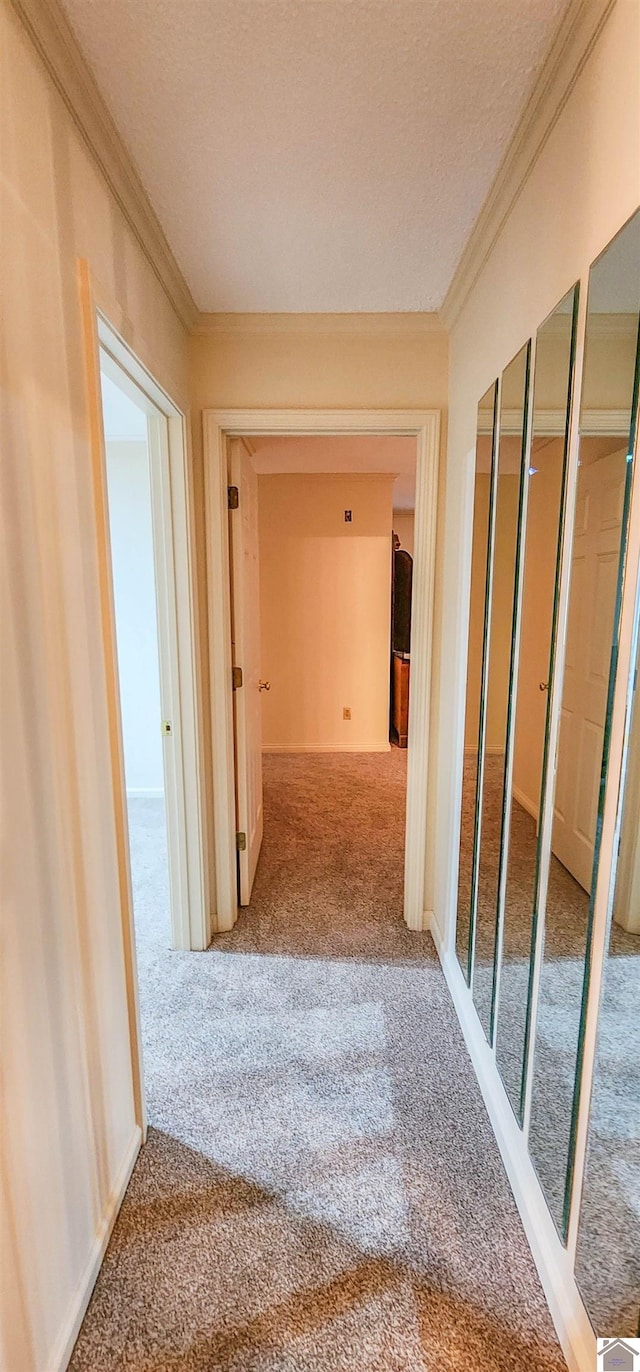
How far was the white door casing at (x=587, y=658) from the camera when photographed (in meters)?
0.97

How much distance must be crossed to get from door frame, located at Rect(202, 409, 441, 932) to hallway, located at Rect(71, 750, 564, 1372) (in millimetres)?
340

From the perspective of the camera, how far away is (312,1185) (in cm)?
140

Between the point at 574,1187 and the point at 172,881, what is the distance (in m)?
1.58

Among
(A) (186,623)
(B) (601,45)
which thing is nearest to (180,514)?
(A) (186,623)

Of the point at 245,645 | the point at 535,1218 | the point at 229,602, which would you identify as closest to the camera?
the point at 535,1218

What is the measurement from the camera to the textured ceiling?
1.02 metres

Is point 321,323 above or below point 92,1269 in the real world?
above

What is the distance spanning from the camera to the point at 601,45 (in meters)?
0.98

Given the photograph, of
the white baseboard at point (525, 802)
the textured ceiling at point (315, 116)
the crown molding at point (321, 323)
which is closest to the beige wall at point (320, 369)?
the crown molding at point (321, 323)

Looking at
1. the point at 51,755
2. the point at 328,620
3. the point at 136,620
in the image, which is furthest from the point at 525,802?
the point at 328,620

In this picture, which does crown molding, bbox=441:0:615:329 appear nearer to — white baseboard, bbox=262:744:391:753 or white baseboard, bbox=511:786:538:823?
white baseboard, bbox=511:786:538:823

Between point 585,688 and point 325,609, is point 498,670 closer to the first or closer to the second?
point 585,688

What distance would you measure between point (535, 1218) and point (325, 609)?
406cm

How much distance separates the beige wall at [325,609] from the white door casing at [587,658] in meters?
3.81
